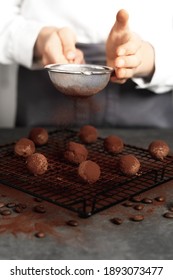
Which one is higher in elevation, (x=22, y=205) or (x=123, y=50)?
(x=123, y=50)

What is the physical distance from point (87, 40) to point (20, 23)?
21cm

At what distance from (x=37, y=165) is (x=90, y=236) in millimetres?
253

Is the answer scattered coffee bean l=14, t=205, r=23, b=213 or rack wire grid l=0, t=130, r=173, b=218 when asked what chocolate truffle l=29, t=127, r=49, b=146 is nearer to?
rack wire grid l=0, t=130, r=173, b=218

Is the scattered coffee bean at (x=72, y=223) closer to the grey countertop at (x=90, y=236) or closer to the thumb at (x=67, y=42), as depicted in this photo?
the grey countertop at (x=90, y=236)

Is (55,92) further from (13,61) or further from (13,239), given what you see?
(13,239)

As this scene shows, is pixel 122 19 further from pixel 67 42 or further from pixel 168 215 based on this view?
pixel 168 215

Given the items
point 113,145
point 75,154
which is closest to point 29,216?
point 75,154

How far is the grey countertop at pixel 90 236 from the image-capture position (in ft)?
2.89

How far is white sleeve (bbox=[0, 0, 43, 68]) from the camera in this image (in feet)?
5.15

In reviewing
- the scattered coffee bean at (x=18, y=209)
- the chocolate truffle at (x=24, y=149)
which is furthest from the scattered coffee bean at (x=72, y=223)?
the chocolate truffle at (x=24, y=149)

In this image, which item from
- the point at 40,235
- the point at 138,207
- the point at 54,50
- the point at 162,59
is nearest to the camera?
the point at 40,235

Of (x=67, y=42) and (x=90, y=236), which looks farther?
(x=67, y=42)

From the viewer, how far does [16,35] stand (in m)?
1.61

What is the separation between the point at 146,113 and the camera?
1.67 metres
